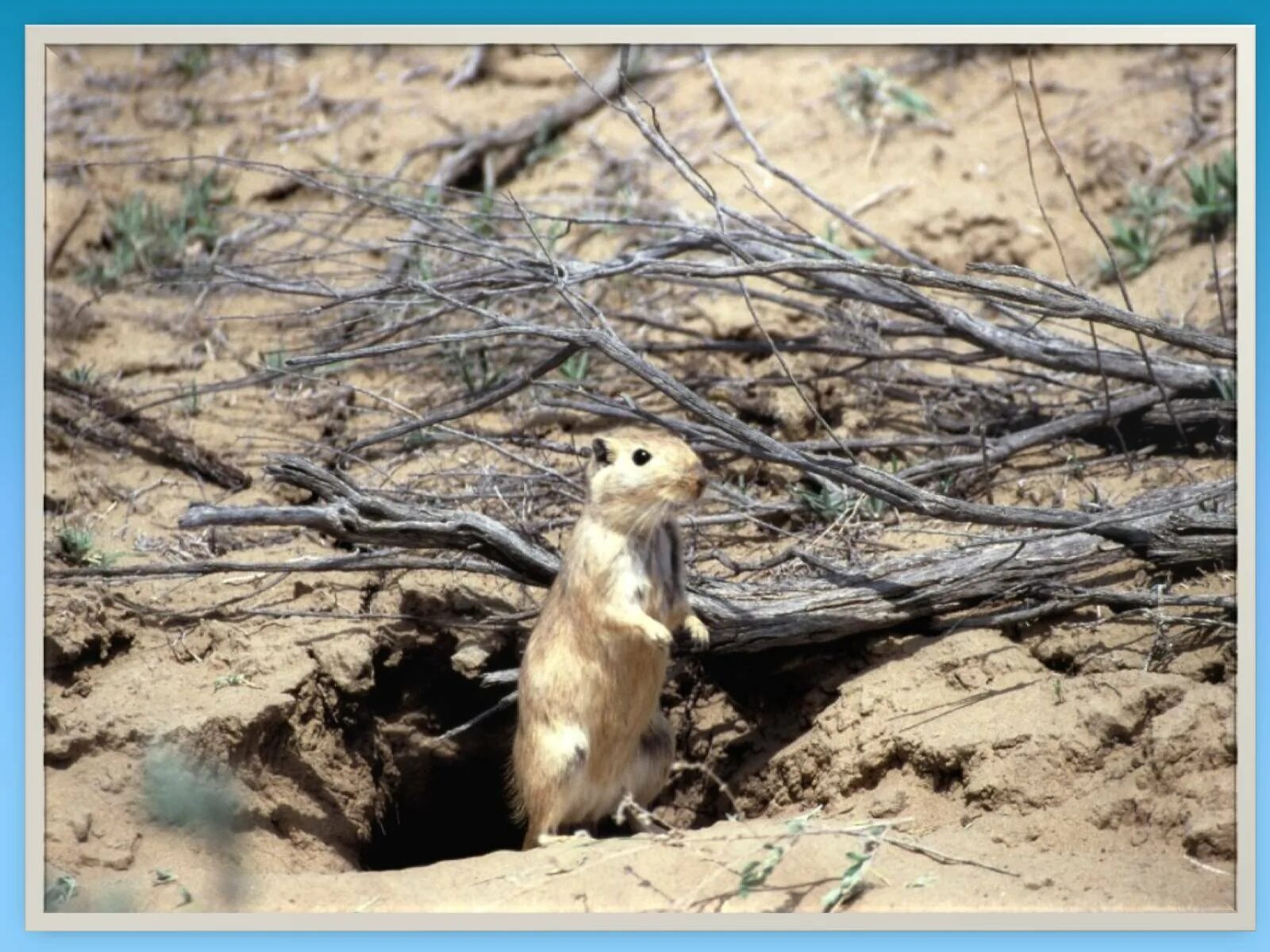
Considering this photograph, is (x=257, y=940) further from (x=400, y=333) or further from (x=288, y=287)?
(x=400, y=333)

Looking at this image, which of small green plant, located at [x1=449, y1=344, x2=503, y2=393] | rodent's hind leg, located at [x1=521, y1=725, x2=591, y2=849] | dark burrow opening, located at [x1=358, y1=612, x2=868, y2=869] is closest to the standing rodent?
rodent's hind leg, located at [x1=521, y1=725, x2=591, y2=849]

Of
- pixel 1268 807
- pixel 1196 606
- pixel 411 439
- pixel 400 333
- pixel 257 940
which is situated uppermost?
pixel 400 333

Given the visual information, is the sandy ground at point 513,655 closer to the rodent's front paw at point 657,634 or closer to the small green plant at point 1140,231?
the small green plant at point 1140,231

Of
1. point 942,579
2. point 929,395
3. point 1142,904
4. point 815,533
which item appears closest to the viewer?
point 1142,904

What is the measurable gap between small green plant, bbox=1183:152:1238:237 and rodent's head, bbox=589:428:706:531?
2924 mm

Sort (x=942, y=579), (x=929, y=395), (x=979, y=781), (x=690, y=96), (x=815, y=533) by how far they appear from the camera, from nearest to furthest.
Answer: (x=979, y=781) → (x=942, y=579) → (x=815, y=533) → (x=929, y=395) → (x=690, y=96)

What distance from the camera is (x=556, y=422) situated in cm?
572

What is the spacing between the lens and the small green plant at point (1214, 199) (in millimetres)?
6098

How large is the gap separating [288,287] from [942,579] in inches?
89.9

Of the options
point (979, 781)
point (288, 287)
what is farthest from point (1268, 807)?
point (288, 287)

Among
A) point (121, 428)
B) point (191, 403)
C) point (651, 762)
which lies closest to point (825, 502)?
point (651, 762)

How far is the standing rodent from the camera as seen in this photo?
423 centimetres

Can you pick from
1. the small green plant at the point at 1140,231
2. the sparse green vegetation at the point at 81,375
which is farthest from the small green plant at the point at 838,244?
the sparse green vegetation at the point at 81,375
